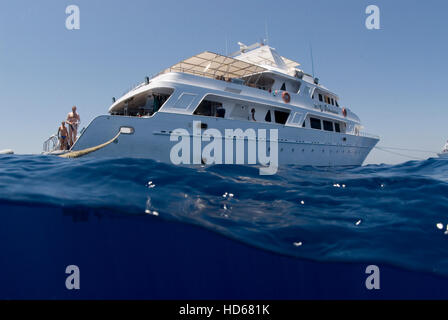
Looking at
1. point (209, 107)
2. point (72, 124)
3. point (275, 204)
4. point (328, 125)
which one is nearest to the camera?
point (275, 204)

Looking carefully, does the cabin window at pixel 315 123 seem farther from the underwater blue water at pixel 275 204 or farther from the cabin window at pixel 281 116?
the underwater blue water at pixel 275 204

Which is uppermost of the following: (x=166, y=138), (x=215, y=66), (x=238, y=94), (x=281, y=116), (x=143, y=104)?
(x=215, y=66)

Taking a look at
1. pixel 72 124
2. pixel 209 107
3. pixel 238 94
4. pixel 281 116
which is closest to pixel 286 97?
pixel 281 116

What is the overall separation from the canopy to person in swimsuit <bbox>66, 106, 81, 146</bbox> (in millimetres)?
4766

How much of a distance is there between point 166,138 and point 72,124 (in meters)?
3.66

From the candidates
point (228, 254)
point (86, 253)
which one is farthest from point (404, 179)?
point (86, 253)

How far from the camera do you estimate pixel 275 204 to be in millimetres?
4266

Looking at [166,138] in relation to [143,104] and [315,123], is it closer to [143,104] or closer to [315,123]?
[143,104]

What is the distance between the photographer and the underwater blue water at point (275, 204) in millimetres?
3068

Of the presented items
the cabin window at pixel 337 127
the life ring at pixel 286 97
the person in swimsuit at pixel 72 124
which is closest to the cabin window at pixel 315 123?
the cabin window at pixel 337 127

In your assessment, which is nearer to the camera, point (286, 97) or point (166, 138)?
point (166, 138)

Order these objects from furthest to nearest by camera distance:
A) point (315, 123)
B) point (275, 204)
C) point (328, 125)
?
point (328, 125), point (315, 123), point (275, 204)

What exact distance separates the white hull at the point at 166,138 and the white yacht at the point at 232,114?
1.1 inches

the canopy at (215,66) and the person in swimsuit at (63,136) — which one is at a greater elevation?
the canopy at (215,66)
